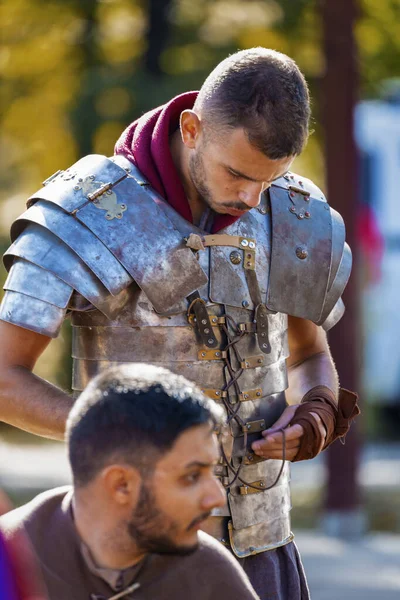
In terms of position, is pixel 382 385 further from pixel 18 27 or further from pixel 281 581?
pixel 281 581

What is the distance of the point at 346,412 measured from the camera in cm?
347

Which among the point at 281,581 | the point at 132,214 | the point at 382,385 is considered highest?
→ the point at 132,214

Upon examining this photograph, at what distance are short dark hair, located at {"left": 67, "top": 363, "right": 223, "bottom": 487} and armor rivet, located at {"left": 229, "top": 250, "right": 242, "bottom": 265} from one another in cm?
95

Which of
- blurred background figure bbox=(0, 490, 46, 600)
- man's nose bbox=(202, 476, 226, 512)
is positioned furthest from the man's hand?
blurred background figure bbox=(0, 490, 46, 600)

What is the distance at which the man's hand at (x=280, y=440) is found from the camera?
3.21m

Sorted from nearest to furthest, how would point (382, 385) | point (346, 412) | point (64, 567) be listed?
point (64, 567)
point (346, 412)
point (382, 385)

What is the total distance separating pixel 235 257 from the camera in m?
3.27

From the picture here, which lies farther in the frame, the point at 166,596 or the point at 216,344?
the point at 216,344

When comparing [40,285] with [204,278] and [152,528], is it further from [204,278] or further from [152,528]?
[152,528]

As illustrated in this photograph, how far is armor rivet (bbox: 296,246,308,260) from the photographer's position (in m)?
3.41

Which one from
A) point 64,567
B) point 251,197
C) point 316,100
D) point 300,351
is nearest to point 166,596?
point 64,567

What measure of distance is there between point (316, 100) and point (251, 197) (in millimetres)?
8440

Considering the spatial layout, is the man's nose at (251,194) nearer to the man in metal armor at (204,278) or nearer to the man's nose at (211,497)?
the man in metal armor at (204,278)

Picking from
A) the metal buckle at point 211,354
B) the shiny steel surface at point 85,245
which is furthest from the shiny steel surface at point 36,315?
Result: the metal buckle at point 211,354
